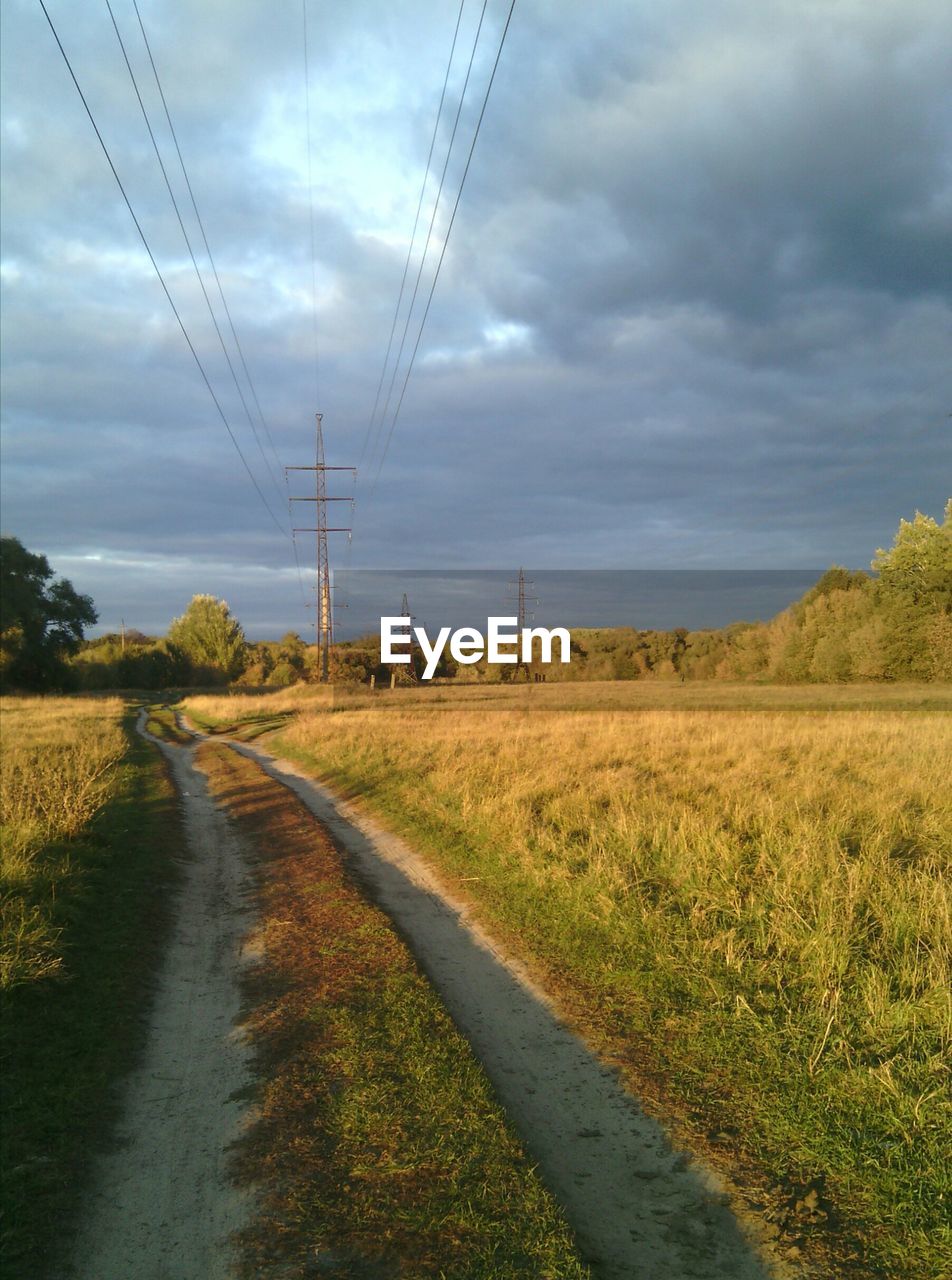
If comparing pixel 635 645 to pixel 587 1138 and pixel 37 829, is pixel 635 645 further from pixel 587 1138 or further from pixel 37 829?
pixel 587 1138

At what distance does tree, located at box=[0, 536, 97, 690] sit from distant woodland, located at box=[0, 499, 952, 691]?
10 centimetres

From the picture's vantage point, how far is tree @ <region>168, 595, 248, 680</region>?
90500mm

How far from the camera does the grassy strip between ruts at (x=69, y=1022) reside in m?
3.65

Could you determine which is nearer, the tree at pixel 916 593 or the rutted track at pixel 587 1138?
the rutted track at pixel 587 1138

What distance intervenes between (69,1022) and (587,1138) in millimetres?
3610

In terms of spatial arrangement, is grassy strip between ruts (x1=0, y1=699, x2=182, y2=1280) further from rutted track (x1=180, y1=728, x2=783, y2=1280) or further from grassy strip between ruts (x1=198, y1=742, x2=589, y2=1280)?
rutted track (x1=180, y1=728, x2=783, y2=1280)

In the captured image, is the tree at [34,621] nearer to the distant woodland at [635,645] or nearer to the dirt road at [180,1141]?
the distant woodland at [635,645]

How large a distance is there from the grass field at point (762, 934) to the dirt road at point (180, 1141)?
2384 mm

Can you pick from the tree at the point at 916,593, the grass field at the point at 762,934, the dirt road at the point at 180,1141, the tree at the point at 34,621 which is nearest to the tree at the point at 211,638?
the tree at the point at 34,621

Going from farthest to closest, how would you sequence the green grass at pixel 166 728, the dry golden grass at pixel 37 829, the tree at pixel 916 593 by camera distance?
1. the tree at pixel 916 593
2. the green grass at pixel 166 728
3. the dry golden grass at pixel 37 829

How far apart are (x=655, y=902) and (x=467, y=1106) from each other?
3.50 meters

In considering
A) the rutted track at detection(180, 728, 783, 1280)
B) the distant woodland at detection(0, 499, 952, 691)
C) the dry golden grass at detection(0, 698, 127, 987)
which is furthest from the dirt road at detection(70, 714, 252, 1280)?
the distant woodland at detection(0, 499, 952, 691)

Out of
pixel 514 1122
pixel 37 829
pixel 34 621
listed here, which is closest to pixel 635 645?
pixel 34 621

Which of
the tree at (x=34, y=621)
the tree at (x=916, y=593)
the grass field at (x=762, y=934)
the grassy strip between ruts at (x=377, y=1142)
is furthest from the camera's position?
the tree at (x=34, y=621)
